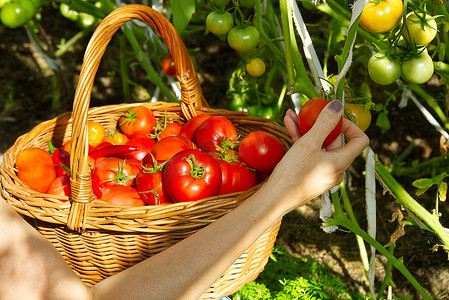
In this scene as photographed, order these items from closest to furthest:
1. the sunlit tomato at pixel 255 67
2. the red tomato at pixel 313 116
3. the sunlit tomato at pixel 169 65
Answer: the red tomato at pixel 313 116, the sunlit tomato at pixel 255 67, the sunlit tomato at pixel 169 65

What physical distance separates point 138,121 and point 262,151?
1.30 feet

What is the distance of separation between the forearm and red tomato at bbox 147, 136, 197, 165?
0.32 metres

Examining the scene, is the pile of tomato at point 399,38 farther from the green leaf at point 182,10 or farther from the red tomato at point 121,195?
the red tomato at point 121,195

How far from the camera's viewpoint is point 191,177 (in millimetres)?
986

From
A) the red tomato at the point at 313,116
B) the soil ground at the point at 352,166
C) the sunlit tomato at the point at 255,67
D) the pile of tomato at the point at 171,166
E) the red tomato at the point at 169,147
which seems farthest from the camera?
the soil ground at the point at 352,166

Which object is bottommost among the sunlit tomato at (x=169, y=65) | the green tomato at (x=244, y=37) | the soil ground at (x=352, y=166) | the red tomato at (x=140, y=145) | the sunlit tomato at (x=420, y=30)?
the soil ground at (x=352, y=166)

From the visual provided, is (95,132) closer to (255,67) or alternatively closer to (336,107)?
(255,67)

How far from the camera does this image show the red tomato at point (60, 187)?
3.50ft

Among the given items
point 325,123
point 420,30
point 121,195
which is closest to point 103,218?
point 121,195

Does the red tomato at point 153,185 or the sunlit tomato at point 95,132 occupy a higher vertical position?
the red tomato at point 153,185

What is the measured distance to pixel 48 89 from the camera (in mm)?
2650

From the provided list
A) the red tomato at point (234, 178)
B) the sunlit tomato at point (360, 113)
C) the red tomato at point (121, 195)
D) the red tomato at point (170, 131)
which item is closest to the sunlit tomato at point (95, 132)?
the red tomato at point (170, 131)

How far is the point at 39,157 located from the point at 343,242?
107 cm

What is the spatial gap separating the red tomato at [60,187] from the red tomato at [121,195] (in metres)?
0.08
